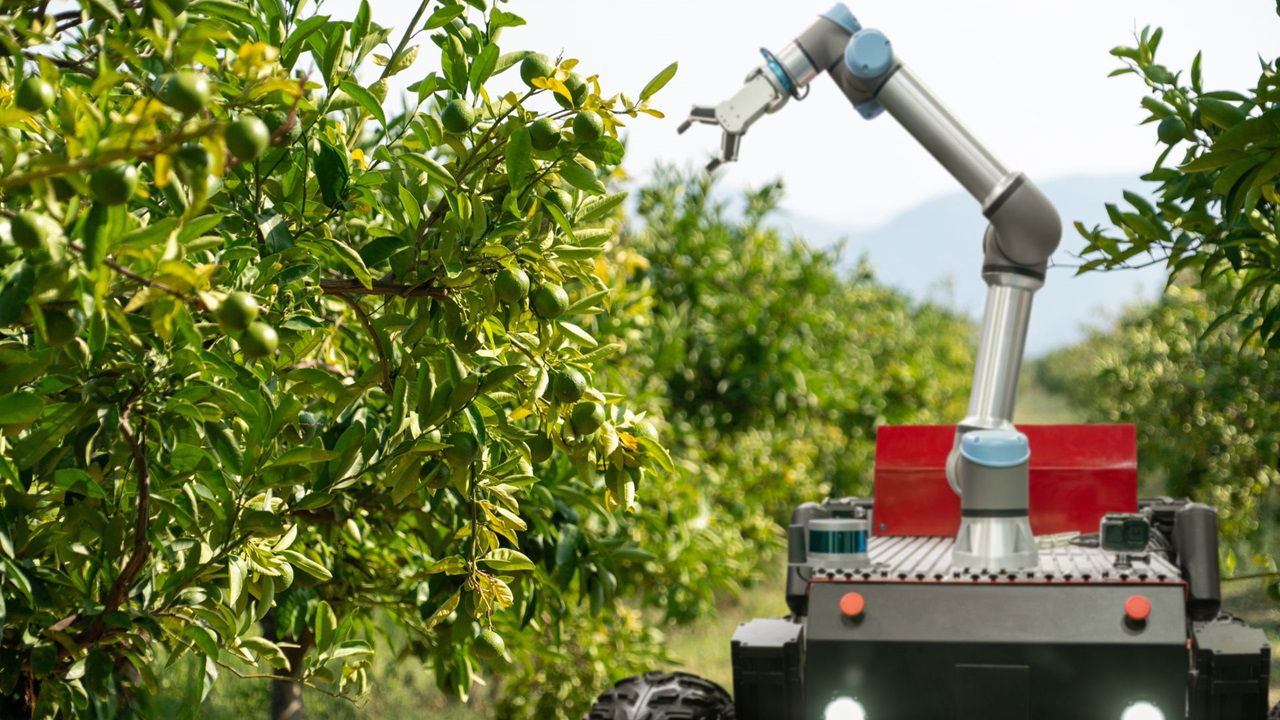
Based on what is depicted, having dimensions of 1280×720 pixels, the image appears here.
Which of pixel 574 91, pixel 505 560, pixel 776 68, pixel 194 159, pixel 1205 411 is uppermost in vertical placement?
pixel 1205 411

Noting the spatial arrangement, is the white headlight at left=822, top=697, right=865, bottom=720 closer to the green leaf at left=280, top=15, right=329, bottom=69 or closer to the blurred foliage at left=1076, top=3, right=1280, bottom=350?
the blurred foliage at left=1076, top=3, right=1280, bottom=350

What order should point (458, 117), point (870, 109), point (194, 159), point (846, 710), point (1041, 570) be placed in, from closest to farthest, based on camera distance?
point (194, 159)
point (458, 117)
point (846, 710)
point (1041, 570)
point (870, 109)

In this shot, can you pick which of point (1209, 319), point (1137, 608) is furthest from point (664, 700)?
point (1209, 319)

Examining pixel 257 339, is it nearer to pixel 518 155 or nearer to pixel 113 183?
pixel 113 183

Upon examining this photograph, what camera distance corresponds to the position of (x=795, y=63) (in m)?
3.70

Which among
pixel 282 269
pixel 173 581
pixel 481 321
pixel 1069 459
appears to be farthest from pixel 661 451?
pixel 1069 459

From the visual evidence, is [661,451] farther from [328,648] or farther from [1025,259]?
[1025,259]

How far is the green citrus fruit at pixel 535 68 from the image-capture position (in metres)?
1.65

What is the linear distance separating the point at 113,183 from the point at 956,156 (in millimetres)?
2993

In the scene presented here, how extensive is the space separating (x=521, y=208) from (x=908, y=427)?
2778 mm

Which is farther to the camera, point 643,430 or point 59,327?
point 643,430

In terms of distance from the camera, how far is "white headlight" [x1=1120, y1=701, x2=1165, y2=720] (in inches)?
108

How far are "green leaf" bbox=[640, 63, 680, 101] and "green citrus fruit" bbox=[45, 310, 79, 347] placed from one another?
0.82 meters

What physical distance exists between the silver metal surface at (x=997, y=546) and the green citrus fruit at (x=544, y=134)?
200 centimetres
